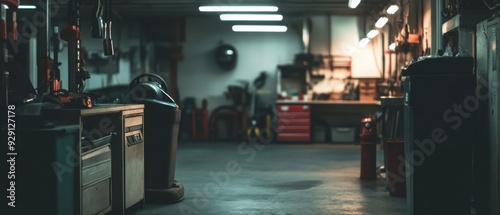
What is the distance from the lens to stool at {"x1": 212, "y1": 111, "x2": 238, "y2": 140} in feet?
43.3

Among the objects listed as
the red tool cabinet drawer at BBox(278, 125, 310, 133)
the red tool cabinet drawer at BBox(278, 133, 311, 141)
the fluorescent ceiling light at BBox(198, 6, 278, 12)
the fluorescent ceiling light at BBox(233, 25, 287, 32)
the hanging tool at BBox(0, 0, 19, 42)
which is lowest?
the red tool cabinet drawer at BBox(278, 133, 311, 141)

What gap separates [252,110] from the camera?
1327cm

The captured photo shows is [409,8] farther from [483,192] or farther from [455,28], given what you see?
[483,192]

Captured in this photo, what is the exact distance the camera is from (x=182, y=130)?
13477 millimetres

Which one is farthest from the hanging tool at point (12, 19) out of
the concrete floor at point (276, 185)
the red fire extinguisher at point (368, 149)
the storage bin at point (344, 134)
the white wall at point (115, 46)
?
the storage bin at point (344, 134)

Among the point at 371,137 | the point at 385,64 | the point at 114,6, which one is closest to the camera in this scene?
the point at 371,137

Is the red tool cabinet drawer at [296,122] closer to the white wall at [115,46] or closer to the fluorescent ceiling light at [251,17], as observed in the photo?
the fluorescent ceiling light at [251,17]

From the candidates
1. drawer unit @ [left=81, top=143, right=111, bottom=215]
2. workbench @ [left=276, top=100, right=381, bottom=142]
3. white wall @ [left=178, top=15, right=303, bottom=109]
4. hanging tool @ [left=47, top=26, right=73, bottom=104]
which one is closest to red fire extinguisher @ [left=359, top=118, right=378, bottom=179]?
drawer unit @ [left=81, top=143, right=111, bottom=215]

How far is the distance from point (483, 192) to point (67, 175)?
300cm

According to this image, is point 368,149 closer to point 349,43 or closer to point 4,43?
point 4,43

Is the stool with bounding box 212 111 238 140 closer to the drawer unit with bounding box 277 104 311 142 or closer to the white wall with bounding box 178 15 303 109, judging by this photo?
the white wall with bounding box 178 15 303 109

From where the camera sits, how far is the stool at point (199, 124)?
13203mm

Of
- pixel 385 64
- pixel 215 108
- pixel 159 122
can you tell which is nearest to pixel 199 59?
pixel 215 108

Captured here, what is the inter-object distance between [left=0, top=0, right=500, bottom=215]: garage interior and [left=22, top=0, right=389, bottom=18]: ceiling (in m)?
0.04
